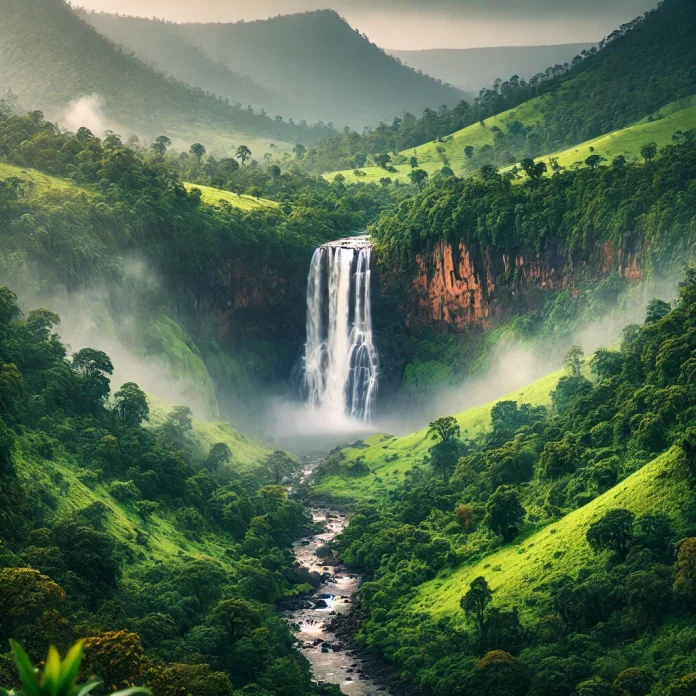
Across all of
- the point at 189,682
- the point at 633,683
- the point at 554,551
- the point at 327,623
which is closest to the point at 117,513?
the point at 327,623

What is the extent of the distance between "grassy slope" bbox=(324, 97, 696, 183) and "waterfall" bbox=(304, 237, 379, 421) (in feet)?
81.1

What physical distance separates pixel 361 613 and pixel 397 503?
57.8 feet

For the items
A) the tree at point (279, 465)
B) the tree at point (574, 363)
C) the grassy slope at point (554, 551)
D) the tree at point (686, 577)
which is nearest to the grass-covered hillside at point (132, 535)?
the tree at point (279, 465)

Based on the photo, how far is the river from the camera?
49781 mm

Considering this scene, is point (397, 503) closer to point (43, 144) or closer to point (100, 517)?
point (100, 517)

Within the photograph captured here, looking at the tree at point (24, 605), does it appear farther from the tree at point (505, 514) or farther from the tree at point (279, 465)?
the tree at point (279, 465)

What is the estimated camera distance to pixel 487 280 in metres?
102

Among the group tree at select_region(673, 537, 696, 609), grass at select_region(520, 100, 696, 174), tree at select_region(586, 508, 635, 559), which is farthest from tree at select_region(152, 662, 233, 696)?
grass at select_region(520, 100, 696, 174)

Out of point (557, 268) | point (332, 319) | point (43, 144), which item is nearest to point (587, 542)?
point (557, 268)

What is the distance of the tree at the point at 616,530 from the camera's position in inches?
1905

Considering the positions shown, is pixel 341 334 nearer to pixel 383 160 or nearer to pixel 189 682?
pixel 383 160

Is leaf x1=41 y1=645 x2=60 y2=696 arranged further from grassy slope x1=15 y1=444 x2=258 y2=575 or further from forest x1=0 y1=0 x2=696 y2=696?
grassy slope x1=15 y1=444 x2=258 y2=575

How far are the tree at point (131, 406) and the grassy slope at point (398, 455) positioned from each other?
573 inches

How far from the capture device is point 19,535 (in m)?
49.0
